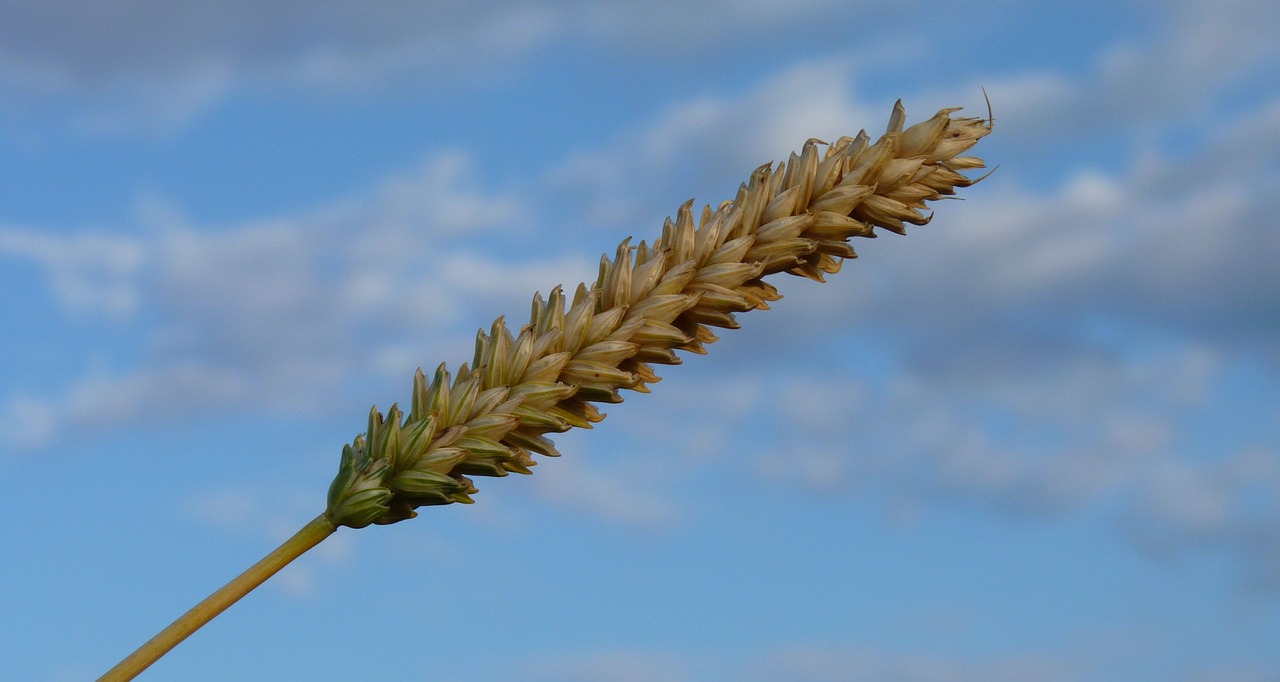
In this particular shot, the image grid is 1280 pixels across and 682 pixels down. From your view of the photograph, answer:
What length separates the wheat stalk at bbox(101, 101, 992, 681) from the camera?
208 centimetres

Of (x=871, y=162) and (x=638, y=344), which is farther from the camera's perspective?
(x=871, y=162)

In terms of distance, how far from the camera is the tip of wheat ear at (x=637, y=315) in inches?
81.9

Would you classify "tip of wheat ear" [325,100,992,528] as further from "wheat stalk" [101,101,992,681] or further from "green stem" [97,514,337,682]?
"green stem" [97,514,337,682]

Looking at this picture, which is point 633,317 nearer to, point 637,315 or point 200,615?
point 637,315

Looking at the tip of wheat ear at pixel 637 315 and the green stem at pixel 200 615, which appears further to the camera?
the tip of wheat ear at pixel 637 315

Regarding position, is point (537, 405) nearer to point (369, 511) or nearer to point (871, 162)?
point (369, 511)

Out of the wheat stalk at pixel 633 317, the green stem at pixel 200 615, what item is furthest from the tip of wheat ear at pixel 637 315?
the green stem at pixel 200 615

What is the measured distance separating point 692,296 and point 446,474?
549 mm

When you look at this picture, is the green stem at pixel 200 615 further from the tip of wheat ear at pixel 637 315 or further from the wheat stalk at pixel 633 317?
the tip of wheat ear at pixel 637 315

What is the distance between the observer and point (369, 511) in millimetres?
2037

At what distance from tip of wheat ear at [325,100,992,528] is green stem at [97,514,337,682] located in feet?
0.75

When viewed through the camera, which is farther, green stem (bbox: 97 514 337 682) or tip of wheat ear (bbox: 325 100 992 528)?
tip of wheat ear (bbox: 325 100 992 528)

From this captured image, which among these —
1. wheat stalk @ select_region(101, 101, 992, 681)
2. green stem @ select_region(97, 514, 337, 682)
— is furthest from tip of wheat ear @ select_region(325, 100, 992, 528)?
green stem @ select_region(97, 514, 337, 682)

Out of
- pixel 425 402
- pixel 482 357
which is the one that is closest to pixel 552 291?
pixel 482 357
